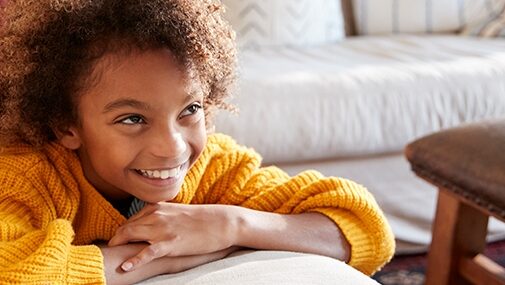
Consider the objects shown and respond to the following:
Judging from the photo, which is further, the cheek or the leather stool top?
the leather stool top

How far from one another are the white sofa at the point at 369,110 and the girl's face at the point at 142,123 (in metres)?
0.74

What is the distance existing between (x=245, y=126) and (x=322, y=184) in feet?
2.34

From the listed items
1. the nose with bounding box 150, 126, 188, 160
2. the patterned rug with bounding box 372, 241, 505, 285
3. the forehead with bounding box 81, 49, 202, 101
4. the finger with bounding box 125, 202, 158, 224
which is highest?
the forehead with bounding box 81, 49, 202, 101

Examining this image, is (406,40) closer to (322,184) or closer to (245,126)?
(245,126)

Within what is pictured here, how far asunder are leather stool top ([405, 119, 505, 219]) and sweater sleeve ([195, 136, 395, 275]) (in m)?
0.36

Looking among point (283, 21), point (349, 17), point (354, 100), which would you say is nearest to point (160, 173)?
point (354, 100)

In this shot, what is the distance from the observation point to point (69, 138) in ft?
2.71

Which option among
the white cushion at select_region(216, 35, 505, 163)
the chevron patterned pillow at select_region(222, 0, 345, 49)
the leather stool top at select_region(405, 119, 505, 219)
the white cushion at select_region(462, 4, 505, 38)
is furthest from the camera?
the white cushion at select_region(462, 4, 505, 38)

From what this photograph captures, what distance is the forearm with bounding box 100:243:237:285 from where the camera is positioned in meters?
0.73

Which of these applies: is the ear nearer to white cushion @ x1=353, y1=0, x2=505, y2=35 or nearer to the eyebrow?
the eyebrow

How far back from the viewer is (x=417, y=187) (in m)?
1.83

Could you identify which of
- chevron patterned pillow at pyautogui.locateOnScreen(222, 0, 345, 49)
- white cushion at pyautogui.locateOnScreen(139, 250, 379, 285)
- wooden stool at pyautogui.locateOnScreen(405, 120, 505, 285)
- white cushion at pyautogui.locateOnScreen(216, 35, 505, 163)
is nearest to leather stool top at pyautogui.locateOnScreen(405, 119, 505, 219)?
wooden stool at pyautogui.locateOnScreen(405, 120, 505, 285)

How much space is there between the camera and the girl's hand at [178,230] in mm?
755

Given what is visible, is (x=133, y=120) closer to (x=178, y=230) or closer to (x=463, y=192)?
(x=178, y=230)
